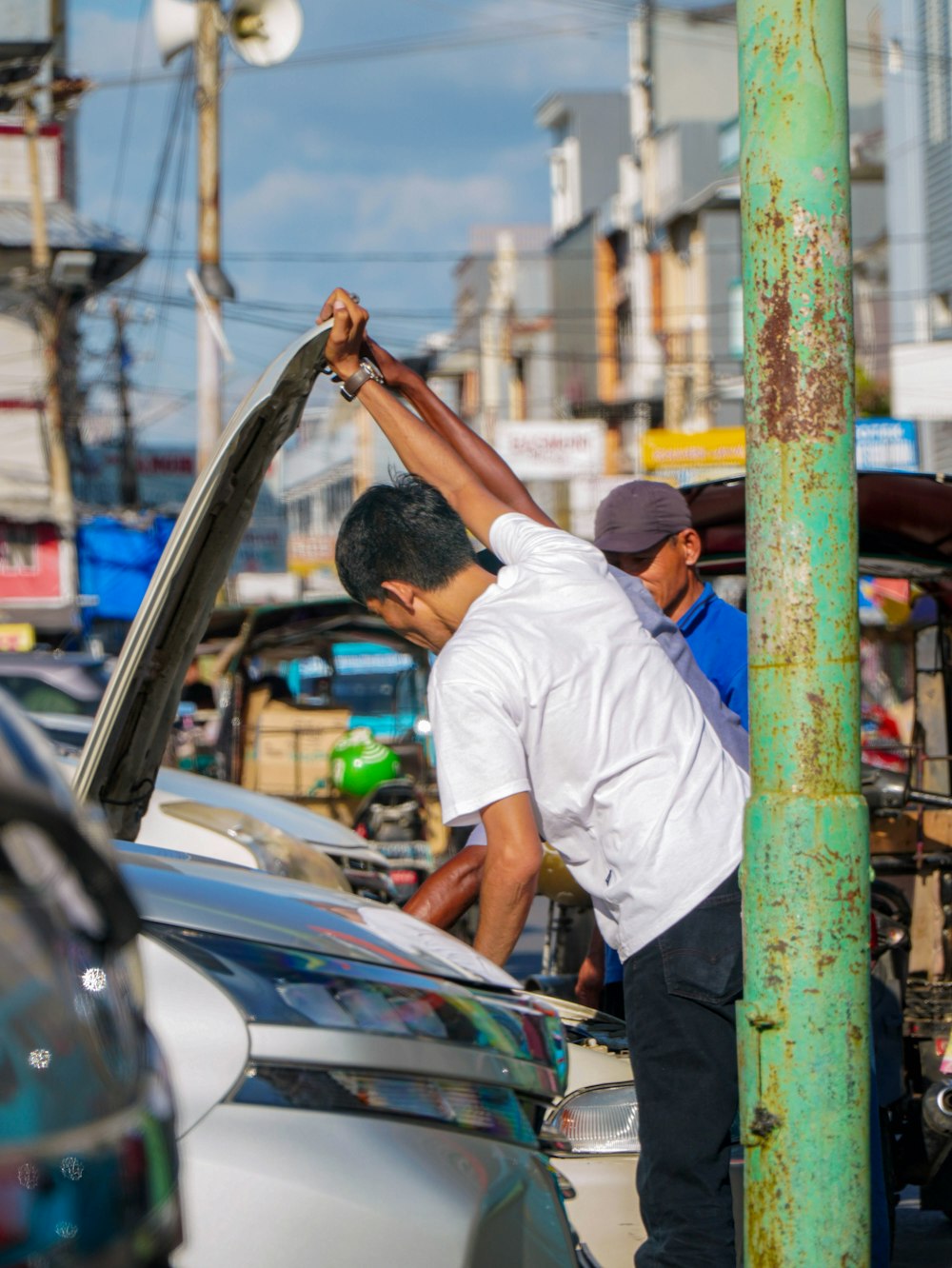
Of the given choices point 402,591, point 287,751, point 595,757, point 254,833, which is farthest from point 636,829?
point 287,751

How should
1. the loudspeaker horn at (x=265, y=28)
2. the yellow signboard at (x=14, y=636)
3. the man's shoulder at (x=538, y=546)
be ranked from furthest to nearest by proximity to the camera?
the yellow signboard at (x=14, y=636) < the loudspeaker horn at (x=265, y=28) < the man's shoulder at (x=538, y=546)

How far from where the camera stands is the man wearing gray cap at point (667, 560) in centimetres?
483

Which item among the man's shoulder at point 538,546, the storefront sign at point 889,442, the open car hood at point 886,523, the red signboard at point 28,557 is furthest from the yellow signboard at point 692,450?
the man's shoulder at point 538,546

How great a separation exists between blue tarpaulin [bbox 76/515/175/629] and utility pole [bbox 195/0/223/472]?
14.3 meters

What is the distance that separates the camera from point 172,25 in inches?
637

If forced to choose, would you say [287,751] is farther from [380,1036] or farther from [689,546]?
[380,1036]

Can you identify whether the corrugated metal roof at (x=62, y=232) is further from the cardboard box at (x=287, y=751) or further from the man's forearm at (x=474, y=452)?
the man's forearm at (x=474, y=452)

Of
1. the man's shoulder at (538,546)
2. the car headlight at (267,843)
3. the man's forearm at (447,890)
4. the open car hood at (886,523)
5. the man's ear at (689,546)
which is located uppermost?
the open car hood at (886,523)

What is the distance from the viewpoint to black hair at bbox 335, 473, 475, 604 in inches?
135

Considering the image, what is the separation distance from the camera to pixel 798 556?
2.92m

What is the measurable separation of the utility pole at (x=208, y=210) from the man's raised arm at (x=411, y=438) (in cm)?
1220

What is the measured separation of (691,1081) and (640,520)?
211 centimetres

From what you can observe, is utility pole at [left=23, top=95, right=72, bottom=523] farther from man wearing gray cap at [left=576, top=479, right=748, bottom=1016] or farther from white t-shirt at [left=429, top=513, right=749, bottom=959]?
white t-shirt at [left=429, top=513, right=749, bottom=959]

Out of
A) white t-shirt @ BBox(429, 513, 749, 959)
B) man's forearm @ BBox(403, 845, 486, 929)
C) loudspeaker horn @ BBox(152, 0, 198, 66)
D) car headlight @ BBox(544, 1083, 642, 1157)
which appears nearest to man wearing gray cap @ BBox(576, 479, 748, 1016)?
man's forearm @ BBox(403, 845, 486, 929)
